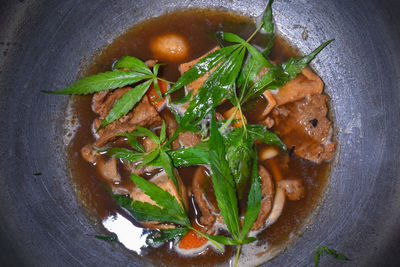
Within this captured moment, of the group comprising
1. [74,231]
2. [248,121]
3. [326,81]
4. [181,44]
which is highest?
[181,44]

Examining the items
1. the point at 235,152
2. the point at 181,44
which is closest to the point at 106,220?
the point at 235,152

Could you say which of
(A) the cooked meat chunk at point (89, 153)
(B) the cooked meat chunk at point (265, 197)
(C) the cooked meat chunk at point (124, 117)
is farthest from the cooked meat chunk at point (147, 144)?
(B) the cooked meat chunk at point (265, 197)

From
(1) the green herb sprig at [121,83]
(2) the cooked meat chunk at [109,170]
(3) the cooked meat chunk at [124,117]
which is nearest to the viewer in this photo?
(1) the green herb sprig at [121,83]

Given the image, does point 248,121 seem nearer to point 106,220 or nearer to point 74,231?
point 106,220

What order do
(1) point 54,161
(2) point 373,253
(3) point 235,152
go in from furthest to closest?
(1) point 54,161 < (2) point 373,253 < (3) point 235,152

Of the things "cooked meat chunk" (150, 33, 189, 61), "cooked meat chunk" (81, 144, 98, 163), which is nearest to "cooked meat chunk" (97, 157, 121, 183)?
"cooked meat chunk" (81, 144, 98, 163)

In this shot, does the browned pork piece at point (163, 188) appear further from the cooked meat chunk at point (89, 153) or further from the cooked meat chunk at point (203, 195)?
the cooked meat chunk at point (89, 153)

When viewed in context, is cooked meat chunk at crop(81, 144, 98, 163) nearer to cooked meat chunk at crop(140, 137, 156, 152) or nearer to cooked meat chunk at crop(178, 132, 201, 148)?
cooked meat chunk at crop(140, 137, 156, 152)

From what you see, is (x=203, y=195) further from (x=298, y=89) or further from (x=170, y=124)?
(x=298, y=89)
